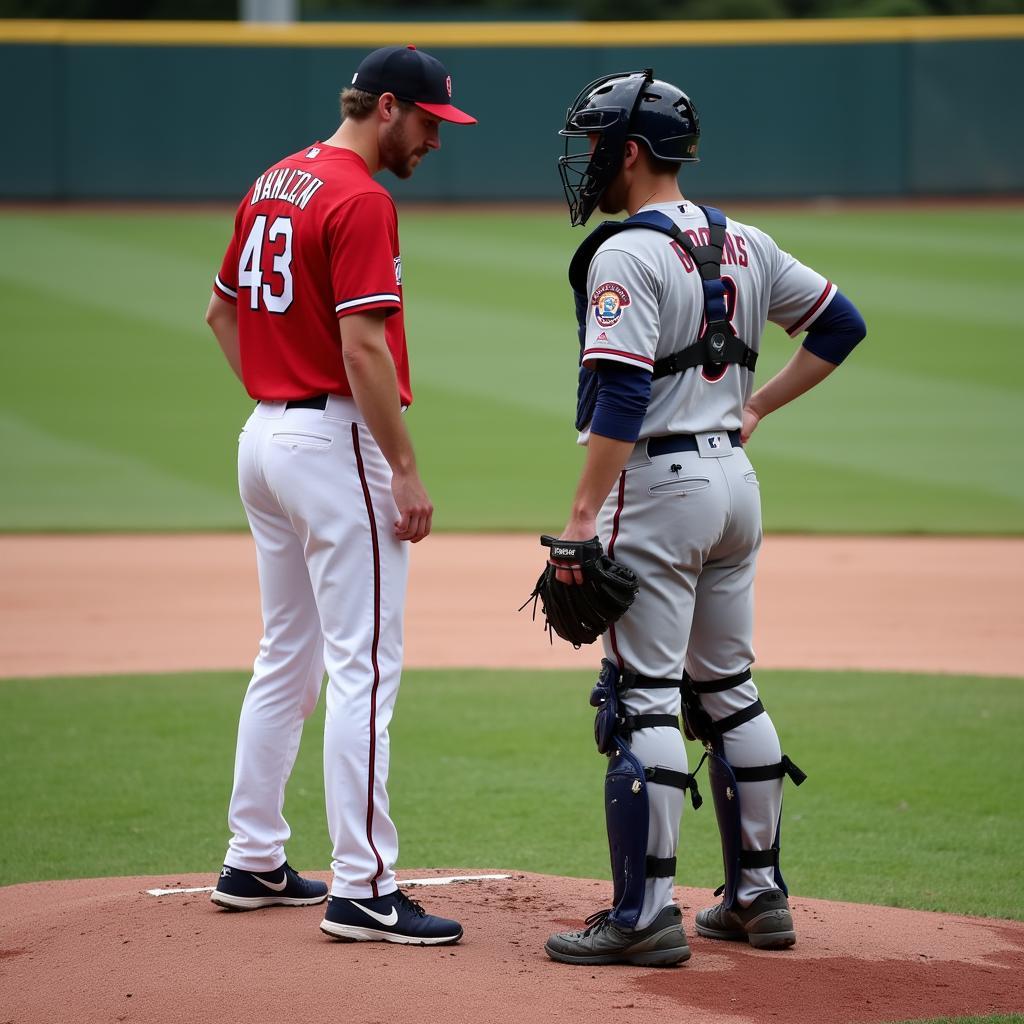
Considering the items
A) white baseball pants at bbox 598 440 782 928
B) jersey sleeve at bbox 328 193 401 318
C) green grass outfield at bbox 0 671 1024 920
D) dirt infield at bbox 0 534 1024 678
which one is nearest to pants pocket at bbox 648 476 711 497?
white baseball pants at bbox 598 440 782 928

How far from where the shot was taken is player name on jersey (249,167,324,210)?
375cm

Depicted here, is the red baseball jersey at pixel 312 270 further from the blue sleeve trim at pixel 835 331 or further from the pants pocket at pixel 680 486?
the blue sleeve trim at pixel 835 331

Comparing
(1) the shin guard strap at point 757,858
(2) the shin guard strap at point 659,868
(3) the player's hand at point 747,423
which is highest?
(3) the player's hand at point 747,423

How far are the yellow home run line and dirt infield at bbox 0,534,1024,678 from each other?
16.3 m

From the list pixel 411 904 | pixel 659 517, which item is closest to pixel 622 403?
pixel 659 517

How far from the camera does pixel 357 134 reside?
3869 millimetres

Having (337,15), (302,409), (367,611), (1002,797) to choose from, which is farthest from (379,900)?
(337,15)

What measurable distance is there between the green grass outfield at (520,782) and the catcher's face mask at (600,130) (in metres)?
2.17

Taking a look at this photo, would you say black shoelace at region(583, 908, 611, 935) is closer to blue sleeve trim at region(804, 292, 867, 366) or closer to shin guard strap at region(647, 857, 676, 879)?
shin guard strap at region(647, 857, 676, 879)

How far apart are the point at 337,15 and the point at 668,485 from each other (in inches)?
1402

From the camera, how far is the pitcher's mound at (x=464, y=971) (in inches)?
129

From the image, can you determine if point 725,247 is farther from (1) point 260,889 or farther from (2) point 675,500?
(1) point 260,889

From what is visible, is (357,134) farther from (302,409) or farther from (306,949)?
(306,949)

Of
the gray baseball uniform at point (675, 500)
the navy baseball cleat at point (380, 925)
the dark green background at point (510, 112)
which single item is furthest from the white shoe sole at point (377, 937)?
the dark green background at point (510, 112)
